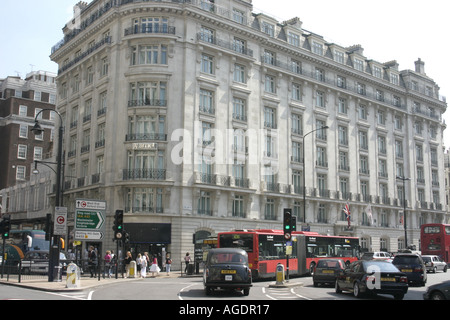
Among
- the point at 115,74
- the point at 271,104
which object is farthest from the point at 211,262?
the point at 271,104

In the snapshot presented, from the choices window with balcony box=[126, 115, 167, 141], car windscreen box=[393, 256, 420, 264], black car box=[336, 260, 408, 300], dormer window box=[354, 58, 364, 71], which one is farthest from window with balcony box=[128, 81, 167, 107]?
dormer window box=[354, 58, 364, 71]

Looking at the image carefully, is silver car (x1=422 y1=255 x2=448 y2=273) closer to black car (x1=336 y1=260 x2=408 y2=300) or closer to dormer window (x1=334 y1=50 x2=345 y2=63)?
black car (x1=336 y1=260 x2=408 y2=300)

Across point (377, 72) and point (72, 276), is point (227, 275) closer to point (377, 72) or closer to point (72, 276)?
point (72, 276)

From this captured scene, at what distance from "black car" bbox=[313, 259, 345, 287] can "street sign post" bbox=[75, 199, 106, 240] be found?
11.4m

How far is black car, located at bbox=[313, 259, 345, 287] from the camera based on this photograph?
24.5 meters

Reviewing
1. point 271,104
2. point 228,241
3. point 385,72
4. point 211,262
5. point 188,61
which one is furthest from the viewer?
point 385,72

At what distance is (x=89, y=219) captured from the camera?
26.5m

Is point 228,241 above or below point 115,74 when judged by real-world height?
below

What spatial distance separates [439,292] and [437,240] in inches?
1285

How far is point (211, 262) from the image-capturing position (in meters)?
20.3

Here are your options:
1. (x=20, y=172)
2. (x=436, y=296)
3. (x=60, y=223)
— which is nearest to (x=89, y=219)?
(x=60, y=223)

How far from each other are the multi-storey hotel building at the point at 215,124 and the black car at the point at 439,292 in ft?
78.9
